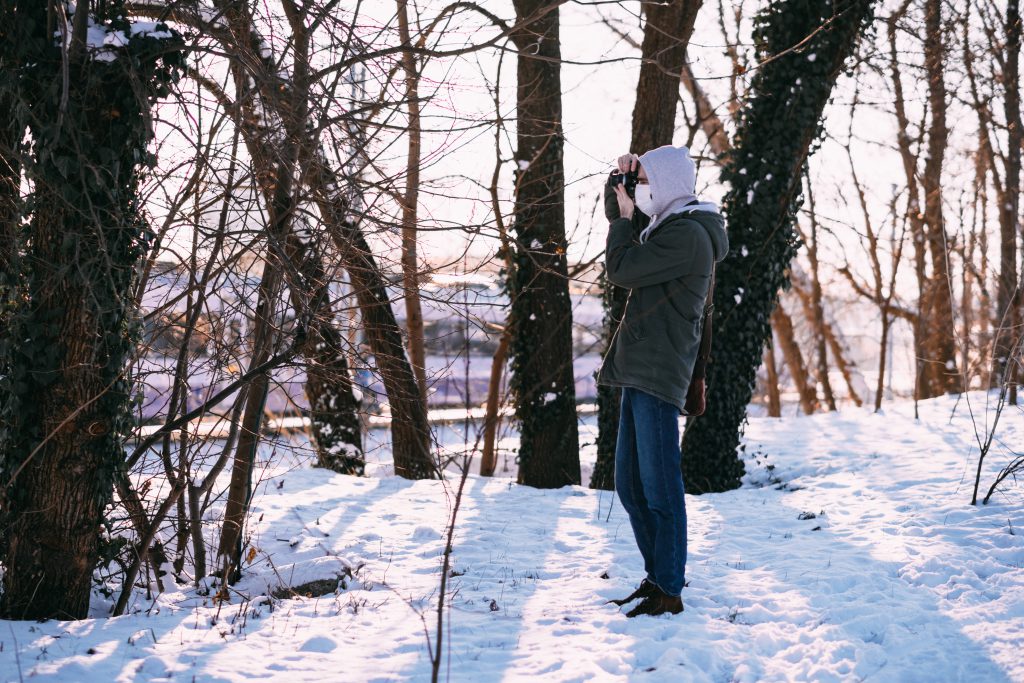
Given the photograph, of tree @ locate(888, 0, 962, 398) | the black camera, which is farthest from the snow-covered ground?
tree @ locate(888, 0, 962, 398)

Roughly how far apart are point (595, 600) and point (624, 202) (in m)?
1.93

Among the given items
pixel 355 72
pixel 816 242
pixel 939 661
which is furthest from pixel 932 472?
pixel 816 242

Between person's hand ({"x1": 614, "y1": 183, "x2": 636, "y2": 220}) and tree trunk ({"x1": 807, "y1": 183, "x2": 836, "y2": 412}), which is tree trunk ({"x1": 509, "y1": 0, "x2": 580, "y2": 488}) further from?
tree trunk ({"x1": 807, "y1": 183, "x2": 836, "y2": 412})

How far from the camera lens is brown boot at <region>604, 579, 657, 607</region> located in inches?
152

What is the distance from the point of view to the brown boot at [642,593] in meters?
3.87

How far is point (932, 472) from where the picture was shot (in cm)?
661

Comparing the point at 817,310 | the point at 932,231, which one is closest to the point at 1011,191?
the point at 932,231

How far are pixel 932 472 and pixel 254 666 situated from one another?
5.45m

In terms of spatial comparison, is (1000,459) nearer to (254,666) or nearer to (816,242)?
(254,666)

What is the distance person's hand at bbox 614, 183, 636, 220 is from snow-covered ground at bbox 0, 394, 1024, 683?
1.82 metres

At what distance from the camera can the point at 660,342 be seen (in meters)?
3.67

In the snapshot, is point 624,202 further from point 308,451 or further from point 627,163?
point 308,451

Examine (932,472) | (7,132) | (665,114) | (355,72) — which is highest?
(665,114)

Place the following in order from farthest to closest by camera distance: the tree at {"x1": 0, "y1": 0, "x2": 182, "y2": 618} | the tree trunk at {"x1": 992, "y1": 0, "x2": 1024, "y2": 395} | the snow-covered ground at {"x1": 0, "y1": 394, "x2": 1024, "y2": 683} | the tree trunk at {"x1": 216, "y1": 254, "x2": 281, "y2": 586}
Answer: the tree trunk at {"x1": 992, "y1": 0, "x2": 1024, "y2": 395} → the tree trunk at {"x1": 216, "y1": 254, "x2": 281, "y2": 586} → the tree at {"x1": 0, "y1": 0, "x2": 182, "y2": 618} → the snow-covered ground at {"x1": 0, "y1": 394, "x2": 1024, "y2": 683}
